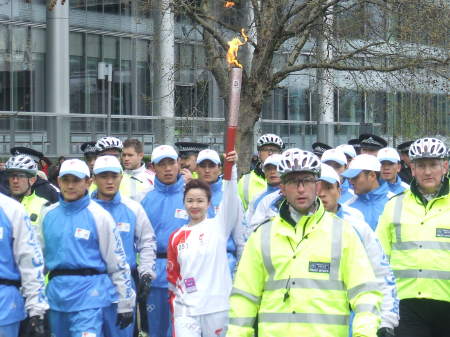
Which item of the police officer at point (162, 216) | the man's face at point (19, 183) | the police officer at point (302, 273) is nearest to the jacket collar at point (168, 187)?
the police officer at point (162, 216)

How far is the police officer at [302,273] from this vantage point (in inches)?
225

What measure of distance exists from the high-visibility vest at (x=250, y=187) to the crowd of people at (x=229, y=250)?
9 centimetres

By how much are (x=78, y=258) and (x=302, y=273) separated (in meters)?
3.18

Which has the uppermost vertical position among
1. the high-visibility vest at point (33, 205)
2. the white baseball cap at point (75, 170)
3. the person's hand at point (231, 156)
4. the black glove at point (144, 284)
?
the person's hand at point (231, 156)

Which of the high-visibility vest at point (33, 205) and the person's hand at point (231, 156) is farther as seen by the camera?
the high-visibility vest at point (33, 205)

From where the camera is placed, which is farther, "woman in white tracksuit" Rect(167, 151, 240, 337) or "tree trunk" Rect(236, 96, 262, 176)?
"tree trunk" Rect(236, 96, 262, 176)

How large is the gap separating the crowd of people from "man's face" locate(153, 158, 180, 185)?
13mm

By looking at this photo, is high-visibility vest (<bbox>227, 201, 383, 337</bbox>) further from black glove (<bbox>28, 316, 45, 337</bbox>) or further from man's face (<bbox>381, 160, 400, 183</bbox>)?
man's face (<bbox>381, 160, 400, 183</bbox>)

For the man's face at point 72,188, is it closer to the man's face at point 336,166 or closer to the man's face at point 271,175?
the man's face at point 271,175

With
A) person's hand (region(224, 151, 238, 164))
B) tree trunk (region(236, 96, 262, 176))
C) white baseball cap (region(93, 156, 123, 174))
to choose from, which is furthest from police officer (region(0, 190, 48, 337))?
tree trunk (region(236, 96, 262, 176))

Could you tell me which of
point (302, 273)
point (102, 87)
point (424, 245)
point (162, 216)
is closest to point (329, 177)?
point (424, 245)

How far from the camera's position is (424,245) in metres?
7.81

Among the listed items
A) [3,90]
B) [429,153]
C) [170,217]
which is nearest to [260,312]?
[429,153]

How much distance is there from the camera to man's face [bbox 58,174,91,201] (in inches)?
339
